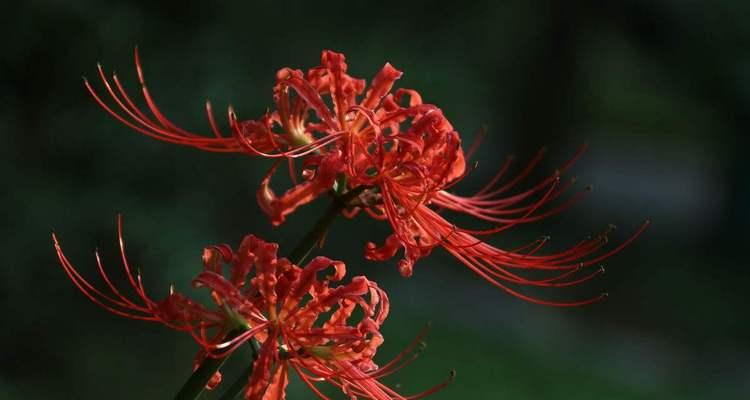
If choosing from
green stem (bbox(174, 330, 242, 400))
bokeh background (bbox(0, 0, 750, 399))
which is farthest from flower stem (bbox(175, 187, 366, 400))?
bokeh background (bbox(0, 0, 750, 399))

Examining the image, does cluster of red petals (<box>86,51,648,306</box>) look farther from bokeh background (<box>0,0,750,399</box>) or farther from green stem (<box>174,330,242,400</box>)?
bokeh background (<box>0,0,750,399</box>)

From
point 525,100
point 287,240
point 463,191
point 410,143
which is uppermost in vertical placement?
point 525,100

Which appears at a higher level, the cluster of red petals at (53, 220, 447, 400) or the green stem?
the cluster of red petals at (53, 220, 447, 400)

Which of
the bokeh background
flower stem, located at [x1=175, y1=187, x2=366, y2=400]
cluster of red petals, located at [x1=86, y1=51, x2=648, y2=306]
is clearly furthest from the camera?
the bokeh background

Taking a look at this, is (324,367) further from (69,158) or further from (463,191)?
(463,191)

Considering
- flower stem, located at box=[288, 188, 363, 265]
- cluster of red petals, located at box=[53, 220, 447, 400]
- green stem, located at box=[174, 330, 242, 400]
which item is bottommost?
green stem, located at box=[174, 330, 242, 400]

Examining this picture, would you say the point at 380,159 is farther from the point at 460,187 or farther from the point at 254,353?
the point at 460,187

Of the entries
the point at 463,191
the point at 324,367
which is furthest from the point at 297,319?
the point at 463,191
